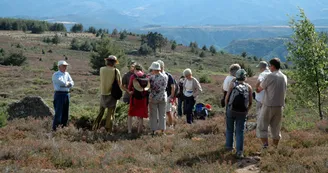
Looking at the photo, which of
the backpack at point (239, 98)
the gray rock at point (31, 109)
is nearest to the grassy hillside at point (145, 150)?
the gray rock at point (31, 109)

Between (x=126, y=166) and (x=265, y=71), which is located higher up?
(x=265, y=71)

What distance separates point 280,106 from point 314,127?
3.69 metres

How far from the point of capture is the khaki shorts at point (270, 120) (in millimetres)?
7500

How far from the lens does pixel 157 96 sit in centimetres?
919

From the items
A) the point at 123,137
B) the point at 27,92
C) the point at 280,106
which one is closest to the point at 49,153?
the point at 123,137

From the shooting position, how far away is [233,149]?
763 centimetres

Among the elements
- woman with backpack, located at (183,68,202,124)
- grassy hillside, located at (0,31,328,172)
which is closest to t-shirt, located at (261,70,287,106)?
grassy hillside, located at (0,31,328,172)

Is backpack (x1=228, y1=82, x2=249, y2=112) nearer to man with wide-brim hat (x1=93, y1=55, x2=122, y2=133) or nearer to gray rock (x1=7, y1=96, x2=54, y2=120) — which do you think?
man with wide-brim hat (x1=93, y1=55, x2=122, y2=133)

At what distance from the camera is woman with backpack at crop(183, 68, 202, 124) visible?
10.8 m

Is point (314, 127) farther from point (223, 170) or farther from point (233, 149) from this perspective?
point (223, 170)

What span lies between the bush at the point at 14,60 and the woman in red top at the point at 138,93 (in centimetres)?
4332

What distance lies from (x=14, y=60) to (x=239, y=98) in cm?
4704

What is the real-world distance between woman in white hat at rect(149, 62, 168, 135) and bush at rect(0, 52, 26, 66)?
143ft

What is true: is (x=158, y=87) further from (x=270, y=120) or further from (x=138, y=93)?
(x=270, y=120)
